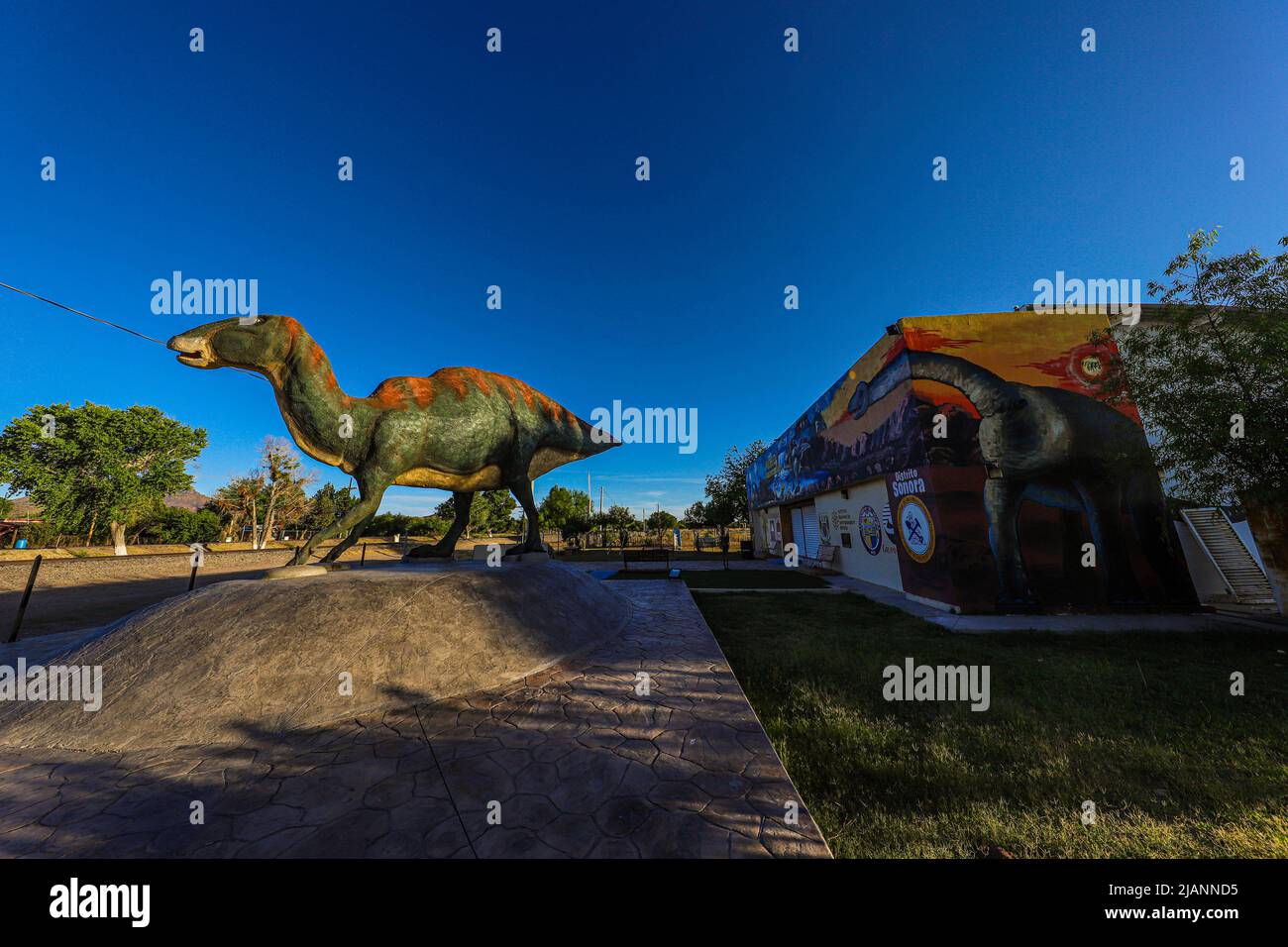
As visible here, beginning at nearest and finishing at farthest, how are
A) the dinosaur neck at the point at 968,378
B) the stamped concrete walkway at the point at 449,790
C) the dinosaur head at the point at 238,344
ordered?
the stamped concrete walkway at the point at 449,790 → the dinosaur head at the point at 238,344 → the dinosaur neck at the point at 968,378

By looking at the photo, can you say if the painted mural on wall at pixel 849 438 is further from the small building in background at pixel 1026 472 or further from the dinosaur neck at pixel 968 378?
the dinosaur neck at pixel 968 378

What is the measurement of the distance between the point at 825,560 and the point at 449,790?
17.0 metres

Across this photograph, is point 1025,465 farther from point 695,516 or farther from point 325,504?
point 325,504

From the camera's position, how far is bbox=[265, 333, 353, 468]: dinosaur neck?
5.86m

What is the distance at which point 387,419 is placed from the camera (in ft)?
20.6

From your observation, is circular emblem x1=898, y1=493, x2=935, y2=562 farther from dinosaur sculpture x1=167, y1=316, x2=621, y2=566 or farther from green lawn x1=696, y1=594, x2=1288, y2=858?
dinosaur sculpture x1=167, y1=316, x2=621, y2=566

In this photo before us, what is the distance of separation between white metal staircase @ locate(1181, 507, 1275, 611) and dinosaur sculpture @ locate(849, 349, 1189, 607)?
2.19ft

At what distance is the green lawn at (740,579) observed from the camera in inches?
537

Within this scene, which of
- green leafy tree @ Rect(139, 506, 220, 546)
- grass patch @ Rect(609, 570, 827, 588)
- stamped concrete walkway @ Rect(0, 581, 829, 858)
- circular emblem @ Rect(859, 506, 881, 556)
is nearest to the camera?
stamped concrete walkway @ Rect(0, 581, 829, 858)

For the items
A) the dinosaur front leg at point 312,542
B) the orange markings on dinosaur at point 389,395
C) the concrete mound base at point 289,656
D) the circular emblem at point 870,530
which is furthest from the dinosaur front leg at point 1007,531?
the dinosaur front leg at point 312,542

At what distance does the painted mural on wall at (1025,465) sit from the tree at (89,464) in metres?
46.4

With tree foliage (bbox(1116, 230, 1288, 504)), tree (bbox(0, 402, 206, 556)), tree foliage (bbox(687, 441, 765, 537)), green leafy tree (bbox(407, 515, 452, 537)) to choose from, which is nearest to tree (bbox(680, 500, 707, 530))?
tree foliage (bbox(687, 441, 765, 537))
